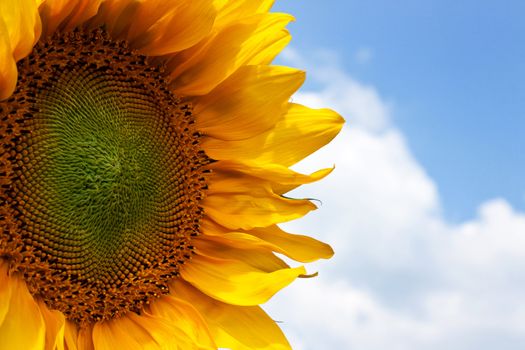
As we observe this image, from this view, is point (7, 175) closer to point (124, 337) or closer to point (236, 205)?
point (124, 337)

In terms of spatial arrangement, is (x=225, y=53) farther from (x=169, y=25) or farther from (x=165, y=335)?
(x=165, y=335)

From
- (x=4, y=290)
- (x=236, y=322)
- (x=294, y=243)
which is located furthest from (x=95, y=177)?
(x=294, y=243)

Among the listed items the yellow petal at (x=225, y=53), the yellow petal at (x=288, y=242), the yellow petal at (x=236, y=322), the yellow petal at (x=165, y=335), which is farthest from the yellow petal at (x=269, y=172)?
the yellow petal at (x=165, y=335)

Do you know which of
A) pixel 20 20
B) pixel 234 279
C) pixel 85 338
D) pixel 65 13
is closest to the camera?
pixel 20 20

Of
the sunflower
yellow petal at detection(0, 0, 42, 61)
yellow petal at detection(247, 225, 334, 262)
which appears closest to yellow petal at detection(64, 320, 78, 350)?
the sunflower

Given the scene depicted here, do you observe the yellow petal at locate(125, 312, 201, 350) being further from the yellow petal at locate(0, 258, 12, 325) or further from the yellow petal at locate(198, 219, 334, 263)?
the yellow petal at locate(0, 258, 12, 325)
